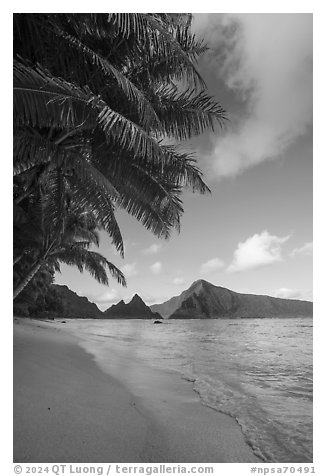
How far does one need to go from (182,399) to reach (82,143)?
11.4 feet

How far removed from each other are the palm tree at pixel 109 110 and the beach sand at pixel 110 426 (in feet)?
6.96

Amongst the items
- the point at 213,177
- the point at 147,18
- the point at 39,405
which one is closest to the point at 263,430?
the point at 39,405

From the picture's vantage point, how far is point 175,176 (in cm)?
396

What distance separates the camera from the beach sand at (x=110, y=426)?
7.66 feet

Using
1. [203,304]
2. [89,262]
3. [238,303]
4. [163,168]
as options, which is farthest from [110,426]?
[203,304]

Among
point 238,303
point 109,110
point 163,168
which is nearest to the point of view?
point 109,110

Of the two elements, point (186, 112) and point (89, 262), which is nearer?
point (186, 112)

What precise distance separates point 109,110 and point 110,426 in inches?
108

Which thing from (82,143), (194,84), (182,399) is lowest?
(182,399)

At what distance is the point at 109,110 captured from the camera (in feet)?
8.96

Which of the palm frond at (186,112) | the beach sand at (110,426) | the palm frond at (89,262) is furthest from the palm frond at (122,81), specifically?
the palm frond at (89,262)

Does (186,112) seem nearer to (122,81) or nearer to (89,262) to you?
(122,81)
